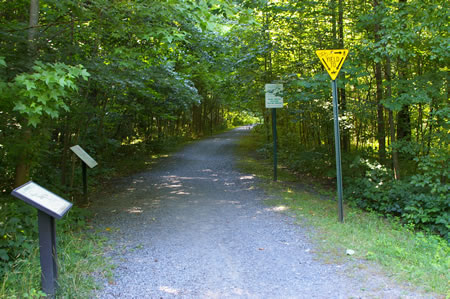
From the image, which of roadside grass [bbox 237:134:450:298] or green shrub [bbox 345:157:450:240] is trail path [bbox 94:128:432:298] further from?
green shrub [bbox 345:157:450:240]

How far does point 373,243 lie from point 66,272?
13.2 feet

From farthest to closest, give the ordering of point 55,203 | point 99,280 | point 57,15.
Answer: point 57,15, point 99,280, point 55,203

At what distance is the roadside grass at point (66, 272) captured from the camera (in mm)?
3470

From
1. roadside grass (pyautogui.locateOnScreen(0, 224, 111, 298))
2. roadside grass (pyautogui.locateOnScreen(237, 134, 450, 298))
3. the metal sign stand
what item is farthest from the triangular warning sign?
the metal sign stand

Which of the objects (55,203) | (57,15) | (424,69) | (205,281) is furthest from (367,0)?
(55,203)

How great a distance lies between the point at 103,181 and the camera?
11.7m

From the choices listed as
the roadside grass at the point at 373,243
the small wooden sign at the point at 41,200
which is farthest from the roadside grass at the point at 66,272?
the roadside grass at the point at 373,243

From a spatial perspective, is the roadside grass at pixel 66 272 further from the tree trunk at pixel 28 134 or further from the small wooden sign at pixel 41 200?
the tree trunk at pixel 28 134

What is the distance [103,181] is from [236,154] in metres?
7.79

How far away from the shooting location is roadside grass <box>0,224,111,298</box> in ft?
11.4

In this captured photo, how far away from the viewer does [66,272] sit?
3949mm

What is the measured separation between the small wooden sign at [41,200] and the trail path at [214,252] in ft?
3.46

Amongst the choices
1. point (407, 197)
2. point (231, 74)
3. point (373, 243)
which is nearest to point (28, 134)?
point (373, 243)

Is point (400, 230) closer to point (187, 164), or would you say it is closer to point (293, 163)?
point (293, 163)
